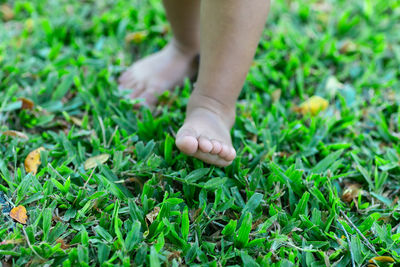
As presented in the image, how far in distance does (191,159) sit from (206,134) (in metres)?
0.16

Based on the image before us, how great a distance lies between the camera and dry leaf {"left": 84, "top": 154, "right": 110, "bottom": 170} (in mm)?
1395

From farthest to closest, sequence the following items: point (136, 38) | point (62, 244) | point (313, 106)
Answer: point (136, 38), point (313, 106), point (62, 244)

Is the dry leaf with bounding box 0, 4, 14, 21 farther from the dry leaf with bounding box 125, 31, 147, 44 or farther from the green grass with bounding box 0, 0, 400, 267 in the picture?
the dry leaf with bounding box 125, 31, 147, 44

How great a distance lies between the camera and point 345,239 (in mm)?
1237

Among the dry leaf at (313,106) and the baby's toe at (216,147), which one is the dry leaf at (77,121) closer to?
the baby's toe at (216,147)

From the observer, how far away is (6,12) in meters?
2.16

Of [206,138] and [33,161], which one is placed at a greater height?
[206,138]

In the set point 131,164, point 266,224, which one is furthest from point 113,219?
point 266,224

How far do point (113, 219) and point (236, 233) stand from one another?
348mm

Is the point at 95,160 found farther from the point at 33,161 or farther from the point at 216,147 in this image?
Answer: the point at 216,147

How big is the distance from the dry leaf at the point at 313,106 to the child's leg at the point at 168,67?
0.48 meters

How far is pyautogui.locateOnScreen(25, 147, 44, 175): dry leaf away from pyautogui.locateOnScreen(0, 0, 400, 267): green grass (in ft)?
0.07

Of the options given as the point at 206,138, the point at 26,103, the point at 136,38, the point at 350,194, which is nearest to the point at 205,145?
the point at 206,138

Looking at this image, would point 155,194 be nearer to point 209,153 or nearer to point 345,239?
point 209,153
